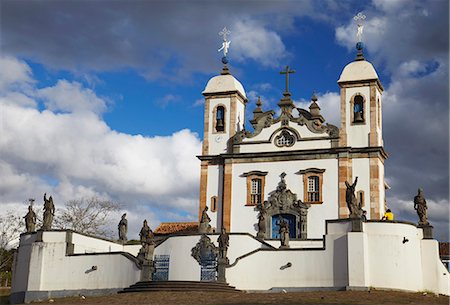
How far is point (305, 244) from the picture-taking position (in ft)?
120

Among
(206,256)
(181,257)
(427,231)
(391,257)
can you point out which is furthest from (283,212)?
(391,257)

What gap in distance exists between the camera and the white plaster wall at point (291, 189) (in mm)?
40312

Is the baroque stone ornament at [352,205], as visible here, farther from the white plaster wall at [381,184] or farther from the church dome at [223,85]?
the church dome at [223,85]

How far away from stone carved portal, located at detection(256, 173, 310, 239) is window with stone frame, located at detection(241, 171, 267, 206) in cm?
50

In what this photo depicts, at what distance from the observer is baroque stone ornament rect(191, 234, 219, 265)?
107 feet

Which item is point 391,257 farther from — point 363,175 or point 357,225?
point 363,175

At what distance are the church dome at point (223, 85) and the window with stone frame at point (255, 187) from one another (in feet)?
20.8

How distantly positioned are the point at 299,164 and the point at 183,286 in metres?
14.3

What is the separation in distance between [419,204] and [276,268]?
7542mm

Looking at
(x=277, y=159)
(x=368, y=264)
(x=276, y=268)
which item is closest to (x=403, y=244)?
(x=368, y=264)

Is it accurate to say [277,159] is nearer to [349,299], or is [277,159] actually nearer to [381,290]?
[381,290]

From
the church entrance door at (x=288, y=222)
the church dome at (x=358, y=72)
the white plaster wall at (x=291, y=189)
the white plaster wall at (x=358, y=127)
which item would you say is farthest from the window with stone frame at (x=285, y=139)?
the church dome at (x=358, y=72)

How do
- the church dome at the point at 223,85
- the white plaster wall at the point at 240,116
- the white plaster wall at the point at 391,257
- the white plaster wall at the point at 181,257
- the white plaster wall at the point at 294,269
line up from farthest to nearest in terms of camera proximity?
the church dome at the point at 223,85 < the white plaster wall at the point at 240,116 < the white plaster wall at the point at 181,257 < the white plaster wall at the point at 294,269 < the white plaster wall at the point at 391,257

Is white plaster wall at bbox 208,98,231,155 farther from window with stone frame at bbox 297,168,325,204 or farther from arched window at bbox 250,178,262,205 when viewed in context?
window with stone frame at bbox 297,168,325,204
